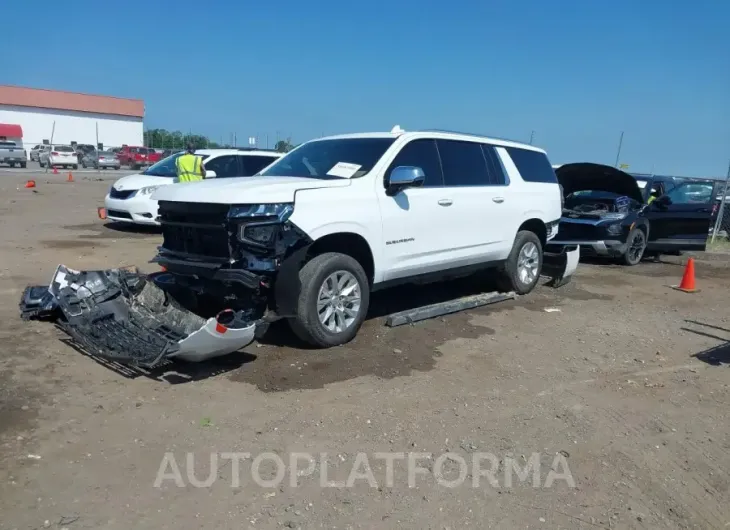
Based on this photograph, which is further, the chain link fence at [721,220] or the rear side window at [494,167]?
the chain link fence at [721,220]

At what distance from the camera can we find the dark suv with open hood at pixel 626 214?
1112 cm

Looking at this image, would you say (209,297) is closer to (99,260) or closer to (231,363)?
(231,363)

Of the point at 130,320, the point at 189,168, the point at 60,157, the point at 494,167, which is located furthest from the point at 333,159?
the point at 60,157

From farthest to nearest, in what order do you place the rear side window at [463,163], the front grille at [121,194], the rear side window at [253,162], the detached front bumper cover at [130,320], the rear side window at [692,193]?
the rear side window at [253,162]
the rear side window at [692,193]
the front grille at [121,194]
the rear side window at [463,163]
the detached front bumper cover at [130,320]

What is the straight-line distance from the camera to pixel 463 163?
23.0 ft

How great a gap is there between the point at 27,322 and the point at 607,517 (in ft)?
17.4

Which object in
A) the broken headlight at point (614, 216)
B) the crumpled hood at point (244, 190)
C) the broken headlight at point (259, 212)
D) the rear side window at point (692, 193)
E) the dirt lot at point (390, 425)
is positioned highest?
the rear side window at point (692, 193)

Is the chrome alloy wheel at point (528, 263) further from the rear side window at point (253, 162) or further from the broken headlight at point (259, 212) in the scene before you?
the rear side window at point (253, 162)

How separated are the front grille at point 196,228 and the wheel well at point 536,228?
13.8 ft

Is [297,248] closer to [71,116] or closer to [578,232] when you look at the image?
[578,232]

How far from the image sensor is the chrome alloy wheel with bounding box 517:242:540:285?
8031mm

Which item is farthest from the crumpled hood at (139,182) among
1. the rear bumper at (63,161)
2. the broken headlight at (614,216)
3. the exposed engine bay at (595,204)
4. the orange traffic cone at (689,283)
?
the rear bumper at (63,161)

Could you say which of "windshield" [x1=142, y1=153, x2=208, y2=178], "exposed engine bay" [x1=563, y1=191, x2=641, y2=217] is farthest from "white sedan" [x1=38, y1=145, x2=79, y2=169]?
"exposed engine bay" [x1=563, y1=191, x2=641, y2=217]

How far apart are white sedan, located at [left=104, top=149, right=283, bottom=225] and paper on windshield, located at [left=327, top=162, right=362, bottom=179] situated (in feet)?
18.6
